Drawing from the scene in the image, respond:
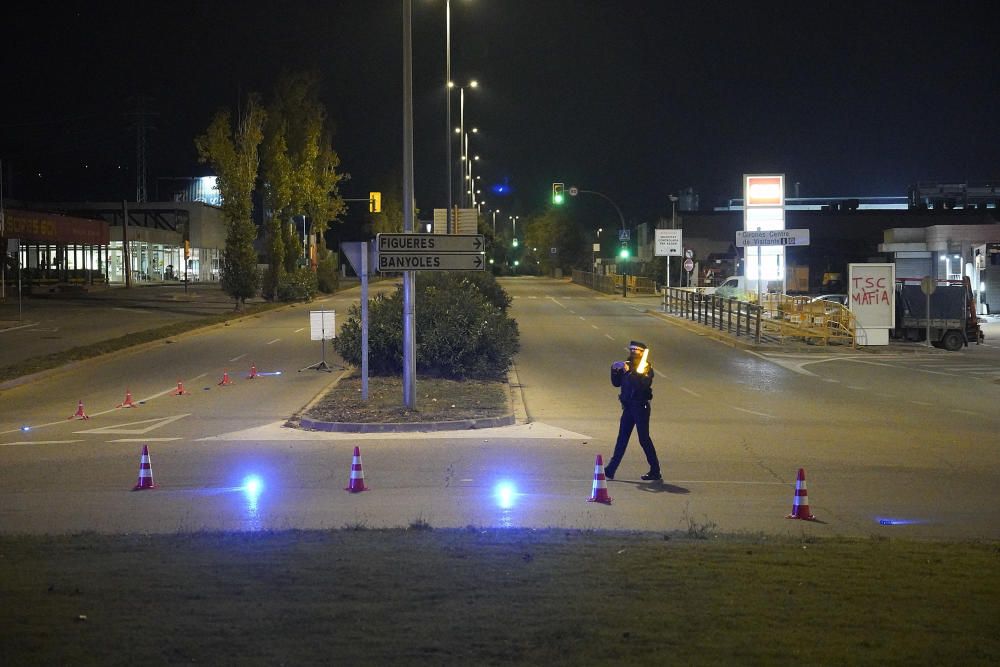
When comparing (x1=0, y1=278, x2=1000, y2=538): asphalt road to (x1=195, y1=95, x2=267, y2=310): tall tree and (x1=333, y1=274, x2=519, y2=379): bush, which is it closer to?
(x1=333, y1=274, x2=519, y2=379): bush

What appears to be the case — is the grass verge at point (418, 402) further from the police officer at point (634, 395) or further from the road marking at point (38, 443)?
the police officer at point (634, 395)

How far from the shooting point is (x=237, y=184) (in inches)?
1970

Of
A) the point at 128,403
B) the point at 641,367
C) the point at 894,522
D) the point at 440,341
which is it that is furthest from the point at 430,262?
the point at 894,522

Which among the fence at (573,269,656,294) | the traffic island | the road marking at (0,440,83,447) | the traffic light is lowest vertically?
the road marking at (0,440,83,447)

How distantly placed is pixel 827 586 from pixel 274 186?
55.4 metres

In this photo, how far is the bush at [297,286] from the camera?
58.9m

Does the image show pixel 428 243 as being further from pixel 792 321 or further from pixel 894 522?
pixel 792 321

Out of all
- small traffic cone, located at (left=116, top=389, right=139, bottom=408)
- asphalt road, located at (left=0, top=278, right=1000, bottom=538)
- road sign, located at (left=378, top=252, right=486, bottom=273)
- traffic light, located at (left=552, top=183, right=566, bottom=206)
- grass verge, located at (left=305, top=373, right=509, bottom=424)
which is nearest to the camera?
asphalt road, located at (left=0, top=278, right=1000, bottom=538)

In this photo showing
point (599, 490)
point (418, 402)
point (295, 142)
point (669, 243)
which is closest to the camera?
point (599, 490)

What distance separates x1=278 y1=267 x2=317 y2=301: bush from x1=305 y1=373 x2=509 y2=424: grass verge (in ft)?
124

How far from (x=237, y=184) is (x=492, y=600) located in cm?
4617

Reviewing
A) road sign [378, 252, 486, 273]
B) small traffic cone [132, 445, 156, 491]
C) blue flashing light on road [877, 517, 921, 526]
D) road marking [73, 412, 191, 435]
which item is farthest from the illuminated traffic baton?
road marking [73, 412, 191, 435]

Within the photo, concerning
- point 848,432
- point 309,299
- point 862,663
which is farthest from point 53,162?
point 862,663

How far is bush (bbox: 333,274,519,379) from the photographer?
22.0m
